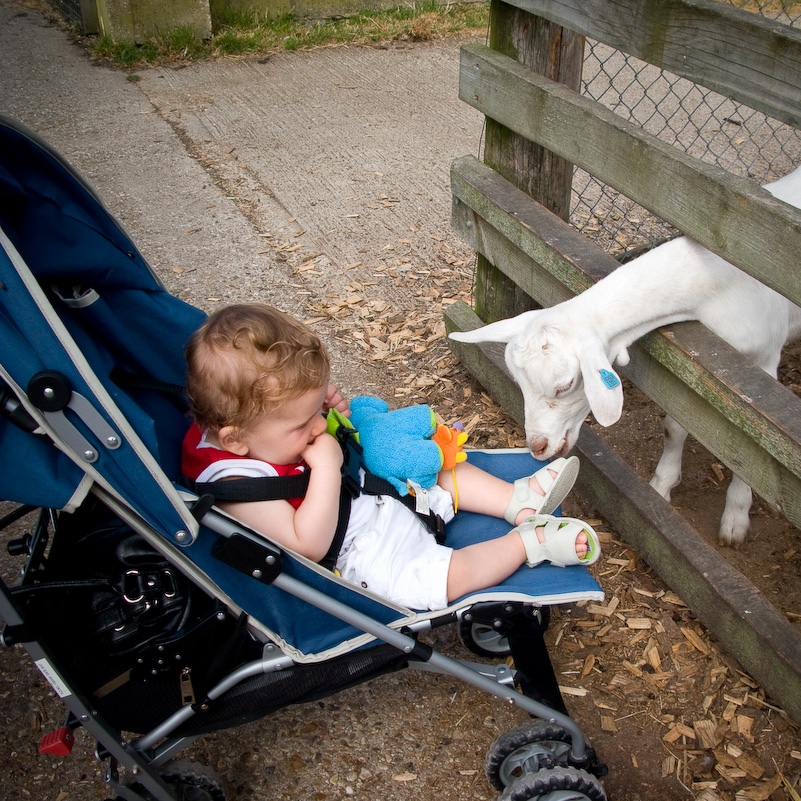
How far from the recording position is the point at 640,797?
7.89 ft

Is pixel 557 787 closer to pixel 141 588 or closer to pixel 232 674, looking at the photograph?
pixel 232 674

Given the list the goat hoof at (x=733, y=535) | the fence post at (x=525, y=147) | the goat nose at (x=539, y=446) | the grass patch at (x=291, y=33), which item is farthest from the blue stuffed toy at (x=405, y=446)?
the grass patch at (x=291, y=33)

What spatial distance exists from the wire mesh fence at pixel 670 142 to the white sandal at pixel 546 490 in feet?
7.65

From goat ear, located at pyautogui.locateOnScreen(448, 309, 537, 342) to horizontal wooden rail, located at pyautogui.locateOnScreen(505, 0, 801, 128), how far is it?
96 cm

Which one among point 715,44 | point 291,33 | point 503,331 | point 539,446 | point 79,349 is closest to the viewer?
point 79,349

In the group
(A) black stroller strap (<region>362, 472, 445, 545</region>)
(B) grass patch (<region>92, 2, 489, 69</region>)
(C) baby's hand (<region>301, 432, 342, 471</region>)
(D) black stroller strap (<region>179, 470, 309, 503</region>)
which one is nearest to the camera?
(D) black stroller strap (<region>179, 470, 309, 503</region>)

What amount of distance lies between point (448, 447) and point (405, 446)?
20 cm

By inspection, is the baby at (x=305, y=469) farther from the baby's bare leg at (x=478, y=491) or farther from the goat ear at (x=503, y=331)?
the goat ear at (x=503, y=331)

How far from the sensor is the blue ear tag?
254 cm

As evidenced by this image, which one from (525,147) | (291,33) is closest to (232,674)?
(525,147)

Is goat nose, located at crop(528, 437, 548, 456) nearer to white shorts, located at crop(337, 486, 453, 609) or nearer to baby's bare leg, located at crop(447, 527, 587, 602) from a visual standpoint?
baby's bare leg, located at crop(447, 527, 587, 602)

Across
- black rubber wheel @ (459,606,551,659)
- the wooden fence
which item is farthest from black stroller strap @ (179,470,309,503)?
the wooden fence

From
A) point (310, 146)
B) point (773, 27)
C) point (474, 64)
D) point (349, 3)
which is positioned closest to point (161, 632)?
point (773, 27)

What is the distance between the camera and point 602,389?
2.53 m
